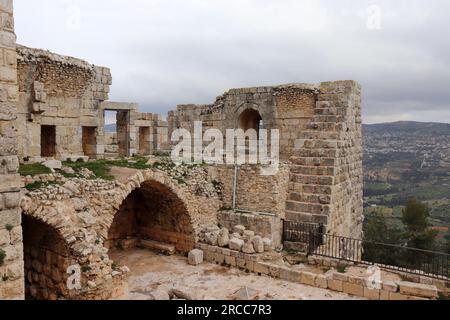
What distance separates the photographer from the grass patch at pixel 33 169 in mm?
8353

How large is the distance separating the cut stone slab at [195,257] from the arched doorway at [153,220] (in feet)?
2.06

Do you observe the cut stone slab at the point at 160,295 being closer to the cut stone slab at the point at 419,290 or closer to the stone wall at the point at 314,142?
the stone wall at the point at 314,142

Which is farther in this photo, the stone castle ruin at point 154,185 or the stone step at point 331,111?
the stone step at point 331,111

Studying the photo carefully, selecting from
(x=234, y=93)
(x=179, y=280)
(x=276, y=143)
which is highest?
(x=234, y=93)

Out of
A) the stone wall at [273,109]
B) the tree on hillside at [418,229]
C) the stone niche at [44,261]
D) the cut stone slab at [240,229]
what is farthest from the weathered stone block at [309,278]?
the tree on hillside at [418,229]

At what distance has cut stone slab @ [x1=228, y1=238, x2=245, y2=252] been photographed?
1140 centimetres

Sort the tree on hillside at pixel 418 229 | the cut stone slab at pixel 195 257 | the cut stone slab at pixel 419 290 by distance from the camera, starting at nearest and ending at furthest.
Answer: the cut stone slab at pixel 419 290, the cut stone slab at pixel 195 257, the tree on hillside at pixel 418 229

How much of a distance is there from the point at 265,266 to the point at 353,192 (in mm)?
5992

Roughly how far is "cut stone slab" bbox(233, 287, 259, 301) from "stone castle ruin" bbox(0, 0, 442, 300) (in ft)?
4.42

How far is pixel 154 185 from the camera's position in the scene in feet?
38.9

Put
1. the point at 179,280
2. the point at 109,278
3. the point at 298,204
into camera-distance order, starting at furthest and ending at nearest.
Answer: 1. the point at 298,204
2. the point at 179,280
3. the point at 109,278

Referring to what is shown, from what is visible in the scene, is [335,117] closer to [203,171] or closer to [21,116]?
[203,171]

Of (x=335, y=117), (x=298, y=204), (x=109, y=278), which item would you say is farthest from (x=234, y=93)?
(x=109, y=278)
